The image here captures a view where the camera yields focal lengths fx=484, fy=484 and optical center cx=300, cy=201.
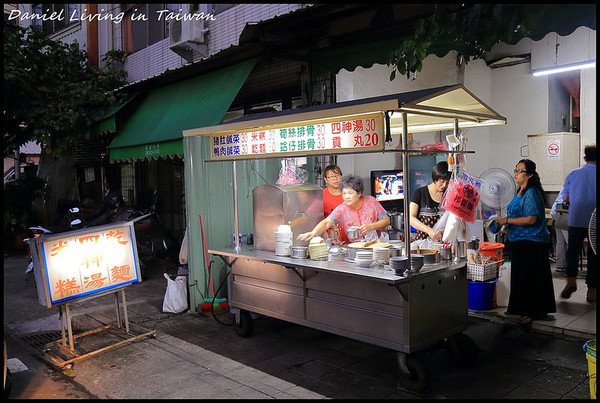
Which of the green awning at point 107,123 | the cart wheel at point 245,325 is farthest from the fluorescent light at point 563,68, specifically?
the green awning at point 107,123

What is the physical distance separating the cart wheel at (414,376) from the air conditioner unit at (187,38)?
857 cm

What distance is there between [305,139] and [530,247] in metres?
3.29

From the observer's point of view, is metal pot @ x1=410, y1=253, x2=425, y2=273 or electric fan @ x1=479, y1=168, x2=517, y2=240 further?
electric fan @ x1=479, y1=168, x2=517, y2=240

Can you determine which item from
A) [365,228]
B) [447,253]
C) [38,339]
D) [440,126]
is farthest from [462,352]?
[38,339]

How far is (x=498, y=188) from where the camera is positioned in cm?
770

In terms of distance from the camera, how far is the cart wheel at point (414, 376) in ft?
14.6

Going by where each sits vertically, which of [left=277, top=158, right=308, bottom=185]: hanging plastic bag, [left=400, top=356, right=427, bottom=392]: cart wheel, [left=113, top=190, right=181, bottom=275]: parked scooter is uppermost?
[left=277, top=158, right=308, bottom=185]: hanging plastic bag

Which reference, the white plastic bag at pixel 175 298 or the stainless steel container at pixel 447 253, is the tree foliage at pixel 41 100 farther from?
the stainless steel container at pixel 447 253

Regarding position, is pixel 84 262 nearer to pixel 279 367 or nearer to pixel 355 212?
pixel 279 367

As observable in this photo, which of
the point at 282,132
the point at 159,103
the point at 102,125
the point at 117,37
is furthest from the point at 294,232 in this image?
the point at 117,37

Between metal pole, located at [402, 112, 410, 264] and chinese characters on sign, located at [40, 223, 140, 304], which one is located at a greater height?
metal pole, located at [402, 112, 410, 264]

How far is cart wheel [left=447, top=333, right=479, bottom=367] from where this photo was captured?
506 centimetres

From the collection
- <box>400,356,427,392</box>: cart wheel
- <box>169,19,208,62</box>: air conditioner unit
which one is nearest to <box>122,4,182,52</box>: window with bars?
<box>169,19,208,62</box>: air conditioner unit

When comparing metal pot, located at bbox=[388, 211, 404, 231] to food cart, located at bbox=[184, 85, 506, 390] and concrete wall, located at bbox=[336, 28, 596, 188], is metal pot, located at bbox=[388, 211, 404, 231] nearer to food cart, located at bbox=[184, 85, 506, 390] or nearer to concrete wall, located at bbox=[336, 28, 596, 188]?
concrete wall, located at bbox=[336, 28, 596, 188]
